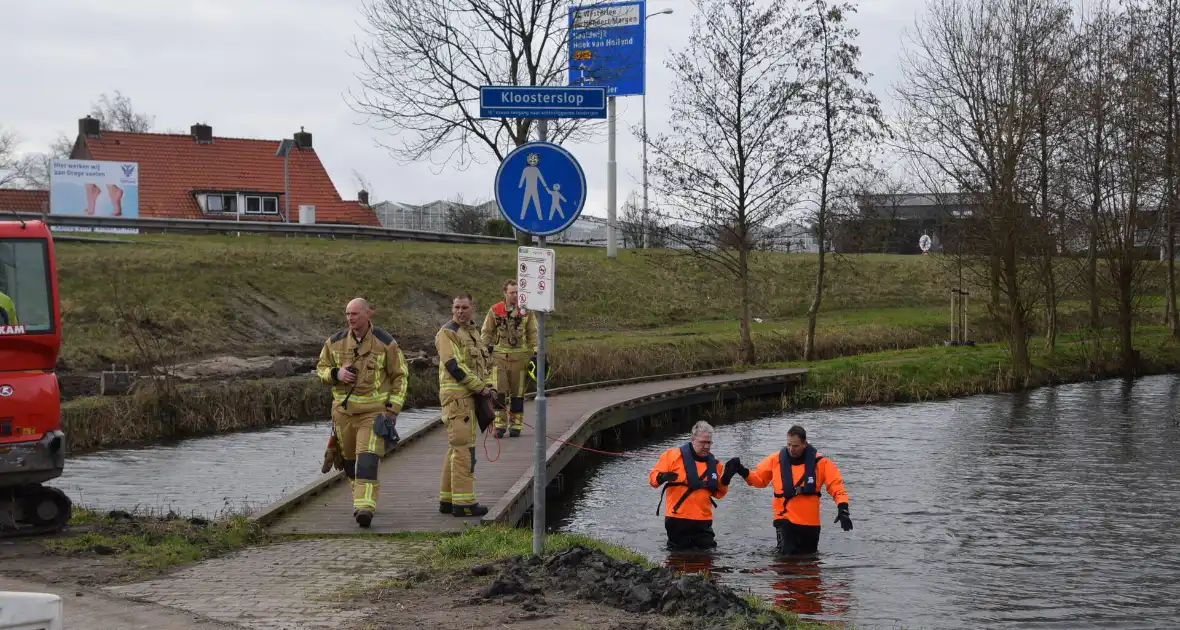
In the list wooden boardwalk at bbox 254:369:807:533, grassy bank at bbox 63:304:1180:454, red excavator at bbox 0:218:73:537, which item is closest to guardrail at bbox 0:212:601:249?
grassy bank at bbox 63:304:1180:454

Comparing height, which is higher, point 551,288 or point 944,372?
point 551,288

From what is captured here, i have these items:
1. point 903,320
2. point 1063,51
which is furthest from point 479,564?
point 903,320

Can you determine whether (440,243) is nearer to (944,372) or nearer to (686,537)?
(944,372)

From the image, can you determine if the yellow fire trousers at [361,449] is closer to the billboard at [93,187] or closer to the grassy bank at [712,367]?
the grassy bank at [712,367]

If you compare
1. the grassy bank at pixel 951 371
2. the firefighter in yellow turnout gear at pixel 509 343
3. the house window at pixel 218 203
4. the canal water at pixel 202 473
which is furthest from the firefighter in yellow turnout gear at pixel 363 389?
the house window at pixel 218 203

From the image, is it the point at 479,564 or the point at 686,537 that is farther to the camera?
the point at 686,537

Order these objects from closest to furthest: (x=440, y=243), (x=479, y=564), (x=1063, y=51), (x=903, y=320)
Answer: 1. (x=479, y=564)
2. (x=1063, y=51)
3. (x=903, y=320)
4. (x=440, y=243)

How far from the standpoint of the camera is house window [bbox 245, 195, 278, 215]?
2207 inches

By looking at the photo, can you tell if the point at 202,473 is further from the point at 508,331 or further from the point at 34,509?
the point at 34,509

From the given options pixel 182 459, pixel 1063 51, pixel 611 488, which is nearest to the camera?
pixel 611 488

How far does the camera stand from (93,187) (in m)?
50.6

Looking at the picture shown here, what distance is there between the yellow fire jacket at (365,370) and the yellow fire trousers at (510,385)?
525cm

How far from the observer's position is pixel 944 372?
96.3ft

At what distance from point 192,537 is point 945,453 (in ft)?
41.7
